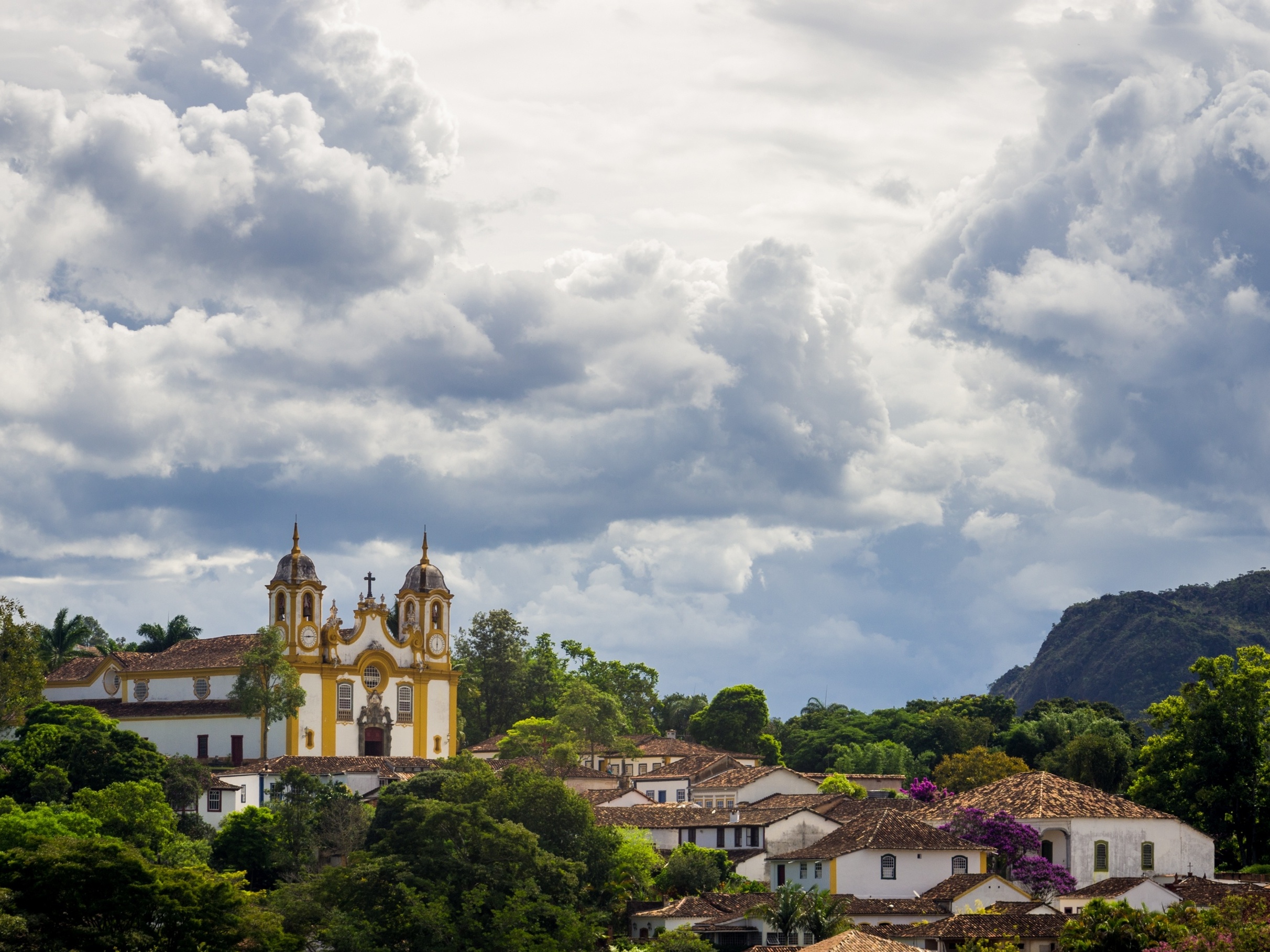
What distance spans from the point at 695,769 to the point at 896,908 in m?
38.3

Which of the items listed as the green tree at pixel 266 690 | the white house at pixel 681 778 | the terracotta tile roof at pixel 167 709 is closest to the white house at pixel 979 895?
the white house at pixel 681 778

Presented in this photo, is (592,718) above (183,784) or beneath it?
above

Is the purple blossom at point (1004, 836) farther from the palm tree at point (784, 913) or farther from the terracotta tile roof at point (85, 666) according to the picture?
the terracotta tile roof at point (85, 666)

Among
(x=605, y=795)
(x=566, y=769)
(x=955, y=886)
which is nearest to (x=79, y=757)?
(x=605, y=795)

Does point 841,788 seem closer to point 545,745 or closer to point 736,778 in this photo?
point 736,778

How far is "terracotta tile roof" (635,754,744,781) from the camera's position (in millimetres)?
95188

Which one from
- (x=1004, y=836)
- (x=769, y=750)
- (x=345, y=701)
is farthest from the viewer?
(x=769, y=750)

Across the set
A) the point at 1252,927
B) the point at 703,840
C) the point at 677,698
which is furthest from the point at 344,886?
the point at 677,698

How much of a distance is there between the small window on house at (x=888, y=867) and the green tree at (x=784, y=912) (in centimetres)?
540

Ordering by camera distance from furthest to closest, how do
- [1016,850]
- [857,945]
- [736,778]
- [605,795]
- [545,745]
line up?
[545,745] < [736,778] < [605,795] < [1016,850] < [857,945]

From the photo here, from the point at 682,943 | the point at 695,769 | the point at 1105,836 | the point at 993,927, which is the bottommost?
the point at 682,943

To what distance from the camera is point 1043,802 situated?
6700 cm

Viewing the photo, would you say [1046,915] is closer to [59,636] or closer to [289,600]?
[289,600]

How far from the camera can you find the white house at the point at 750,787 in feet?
288
